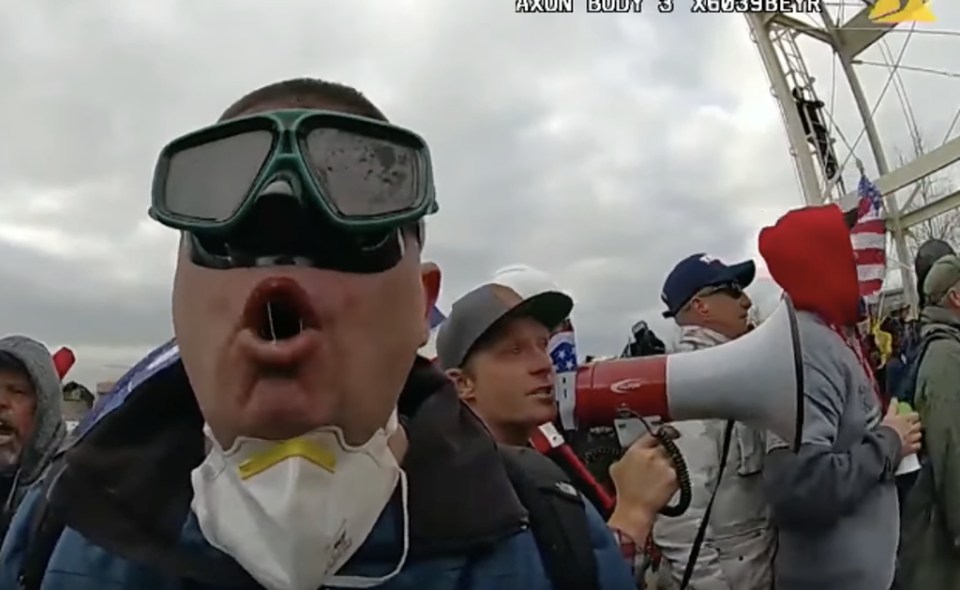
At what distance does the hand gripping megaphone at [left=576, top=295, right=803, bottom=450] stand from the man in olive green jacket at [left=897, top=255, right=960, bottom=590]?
47.6 inches

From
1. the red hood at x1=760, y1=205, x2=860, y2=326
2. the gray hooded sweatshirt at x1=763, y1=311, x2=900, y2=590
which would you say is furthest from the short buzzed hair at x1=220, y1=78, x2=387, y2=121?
the red hood at x1=760, y1=205, x2=860, y2=326

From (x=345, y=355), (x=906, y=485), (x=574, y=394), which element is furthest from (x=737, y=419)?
(x=345, y=355)

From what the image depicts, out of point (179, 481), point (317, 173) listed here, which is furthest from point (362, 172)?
point (179, 481)

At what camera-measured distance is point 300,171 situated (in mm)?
1190

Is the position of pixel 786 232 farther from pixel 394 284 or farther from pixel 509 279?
pixel 394 284

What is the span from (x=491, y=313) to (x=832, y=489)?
41.2 inches

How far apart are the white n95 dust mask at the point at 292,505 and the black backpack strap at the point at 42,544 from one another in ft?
0.80

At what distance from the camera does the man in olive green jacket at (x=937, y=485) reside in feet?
11.6

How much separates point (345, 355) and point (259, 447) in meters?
0.15

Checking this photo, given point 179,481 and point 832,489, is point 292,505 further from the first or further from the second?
point 832,489

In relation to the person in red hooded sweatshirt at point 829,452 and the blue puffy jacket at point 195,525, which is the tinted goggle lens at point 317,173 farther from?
the person in red hooded sweatshirt at point 829,452

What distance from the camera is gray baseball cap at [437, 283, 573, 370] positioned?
8.40ft

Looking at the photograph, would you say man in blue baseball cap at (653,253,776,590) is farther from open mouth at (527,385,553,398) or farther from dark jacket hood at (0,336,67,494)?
dark jacket hood at (0,336,67,494)

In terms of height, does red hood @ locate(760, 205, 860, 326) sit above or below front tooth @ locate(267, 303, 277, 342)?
above
